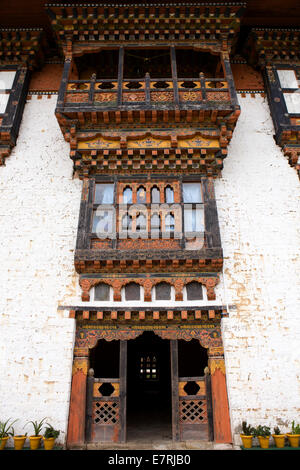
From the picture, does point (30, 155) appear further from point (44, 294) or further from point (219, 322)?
point (219, 322)

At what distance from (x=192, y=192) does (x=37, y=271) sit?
3.85 m

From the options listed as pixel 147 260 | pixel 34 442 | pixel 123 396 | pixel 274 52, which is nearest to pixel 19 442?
pixel 34 442

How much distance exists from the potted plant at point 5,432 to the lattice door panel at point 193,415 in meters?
3.06

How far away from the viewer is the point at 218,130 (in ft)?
27.3

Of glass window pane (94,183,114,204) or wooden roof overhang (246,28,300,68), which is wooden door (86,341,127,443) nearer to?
glass window pane (94,183,114,204)

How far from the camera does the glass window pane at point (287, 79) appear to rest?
386 inches

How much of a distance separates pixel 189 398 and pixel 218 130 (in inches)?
225

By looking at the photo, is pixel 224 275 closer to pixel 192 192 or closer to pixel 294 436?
pixel 192 192

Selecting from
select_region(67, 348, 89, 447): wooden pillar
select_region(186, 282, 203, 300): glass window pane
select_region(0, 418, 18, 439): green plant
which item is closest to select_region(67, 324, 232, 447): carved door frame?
select_region(67, 348, 89, 447): wooden pillar

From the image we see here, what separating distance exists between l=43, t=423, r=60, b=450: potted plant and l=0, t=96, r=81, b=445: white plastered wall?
0.15 m

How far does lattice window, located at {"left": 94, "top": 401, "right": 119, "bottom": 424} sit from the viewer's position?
6812 millimetres
